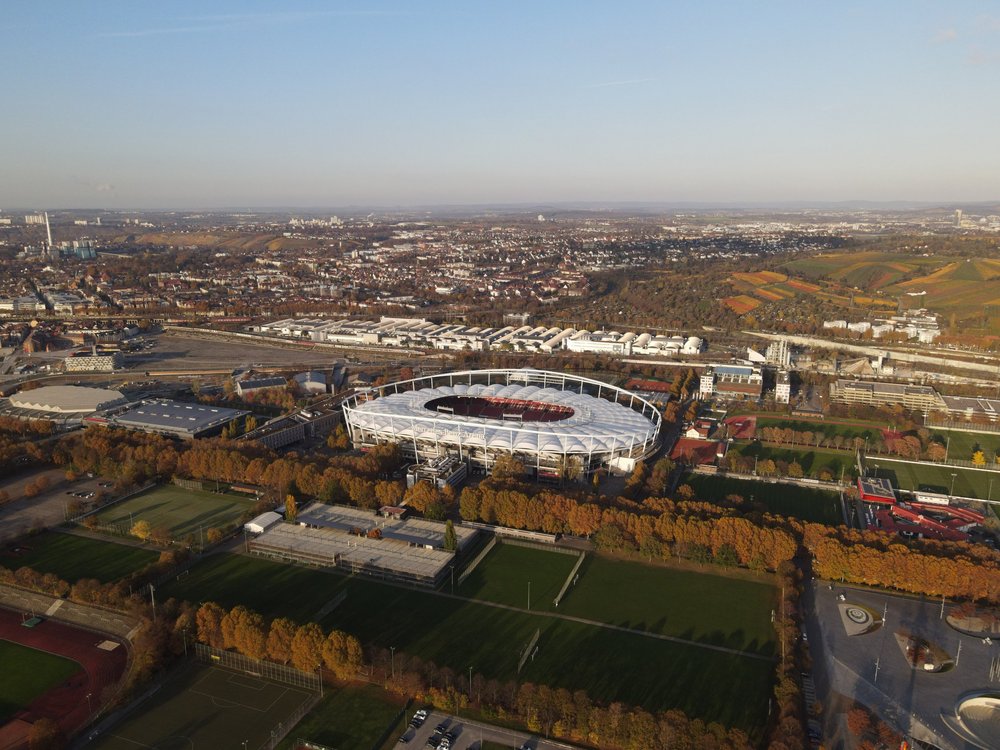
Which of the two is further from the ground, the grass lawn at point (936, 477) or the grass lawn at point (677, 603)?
the grass lawn at point (936, 477)

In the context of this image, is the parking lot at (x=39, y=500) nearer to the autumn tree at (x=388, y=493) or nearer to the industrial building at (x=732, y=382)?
the autumn tree at (x=388, y=493)

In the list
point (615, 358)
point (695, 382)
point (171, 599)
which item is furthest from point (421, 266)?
point (171, 599)

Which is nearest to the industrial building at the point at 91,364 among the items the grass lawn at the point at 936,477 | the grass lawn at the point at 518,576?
the grass lawn at the point at 518,576

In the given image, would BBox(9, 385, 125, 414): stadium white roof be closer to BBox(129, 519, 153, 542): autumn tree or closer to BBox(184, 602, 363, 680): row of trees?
BBox(129, 519, 153, 542): autumn tree

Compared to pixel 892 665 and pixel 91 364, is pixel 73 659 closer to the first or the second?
pixel 892 665

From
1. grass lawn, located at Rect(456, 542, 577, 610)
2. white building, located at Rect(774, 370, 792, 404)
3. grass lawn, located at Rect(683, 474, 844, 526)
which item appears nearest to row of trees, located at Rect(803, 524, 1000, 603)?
grass lawn, located at Rect(683, 474, 844, 526)
